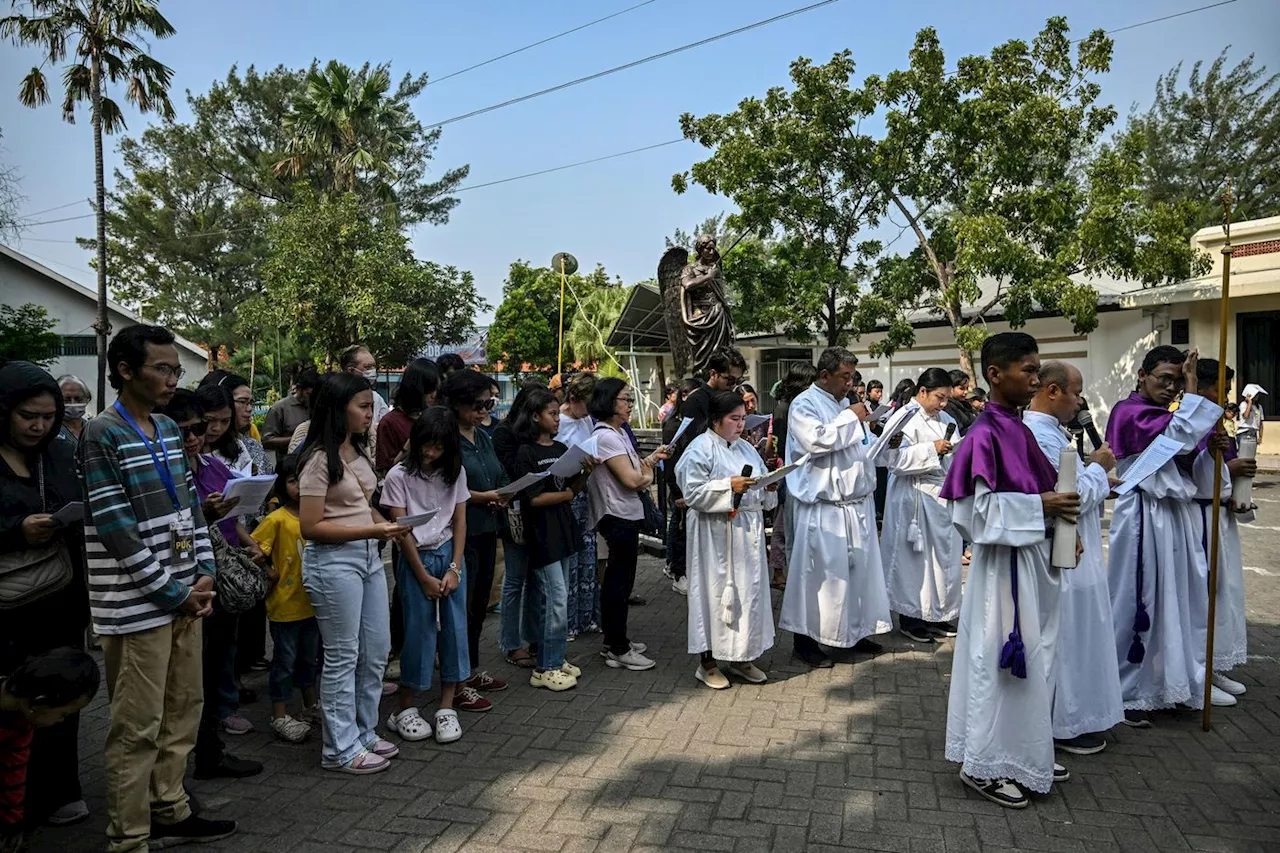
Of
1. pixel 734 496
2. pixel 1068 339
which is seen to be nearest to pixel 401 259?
pixel 1068 339

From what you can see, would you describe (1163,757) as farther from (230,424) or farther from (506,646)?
(230,424)

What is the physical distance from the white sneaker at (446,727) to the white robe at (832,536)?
218 centimetres

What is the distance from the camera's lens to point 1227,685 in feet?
16.0

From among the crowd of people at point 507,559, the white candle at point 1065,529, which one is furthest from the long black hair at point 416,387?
the white candle at point 1065,529

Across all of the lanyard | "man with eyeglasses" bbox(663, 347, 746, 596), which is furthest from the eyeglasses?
"man with eyeglasses" bbox(663, 347, 746, 596)

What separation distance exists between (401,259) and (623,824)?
23.2 m

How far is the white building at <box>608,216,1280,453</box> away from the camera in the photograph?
1712 cm

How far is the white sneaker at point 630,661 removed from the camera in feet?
18.0

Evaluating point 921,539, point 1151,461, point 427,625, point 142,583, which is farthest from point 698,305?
point 142,583

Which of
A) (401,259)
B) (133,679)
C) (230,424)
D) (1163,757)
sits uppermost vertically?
(401,259)

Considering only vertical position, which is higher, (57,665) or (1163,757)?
(57,665)

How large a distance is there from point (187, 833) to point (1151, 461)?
478 centimetres

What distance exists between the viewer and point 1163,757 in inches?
161

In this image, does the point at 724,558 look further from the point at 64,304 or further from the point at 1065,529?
the point at 64,304
